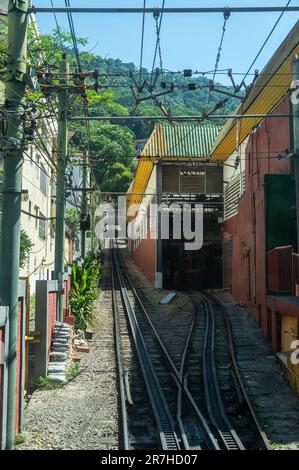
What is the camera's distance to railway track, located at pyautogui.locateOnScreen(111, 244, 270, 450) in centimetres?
799

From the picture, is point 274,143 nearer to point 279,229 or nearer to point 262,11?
point 279,229

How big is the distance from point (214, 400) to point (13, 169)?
5.96m

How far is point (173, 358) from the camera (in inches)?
521

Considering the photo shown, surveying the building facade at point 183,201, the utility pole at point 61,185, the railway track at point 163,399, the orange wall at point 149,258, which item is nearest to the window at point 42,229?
the building facade at point 183,201

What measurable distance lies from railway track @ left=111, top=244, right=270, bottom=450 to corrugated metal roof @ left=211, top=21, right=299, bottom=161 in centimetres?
640

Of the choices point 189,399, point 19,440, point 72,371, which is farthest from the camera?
point 72,371

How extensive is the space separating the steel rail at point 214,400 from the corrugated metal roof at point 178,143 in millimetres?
13752

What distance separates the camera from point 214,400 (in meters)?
10.0

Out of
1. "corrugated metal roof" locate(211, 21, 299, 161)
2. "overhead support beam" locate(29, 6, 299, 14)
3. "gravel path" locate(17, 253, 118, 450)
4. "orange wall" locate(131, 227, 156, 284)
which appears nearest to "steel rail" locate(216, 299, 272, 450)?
"gravel path" locate(17, 253, 118, 450)

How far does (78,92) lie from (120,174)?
48.6 metres

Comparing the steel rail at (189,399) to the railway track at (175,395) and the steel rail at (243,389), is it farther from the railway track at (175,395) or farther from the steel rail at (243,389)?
the steel rail at (243,389)

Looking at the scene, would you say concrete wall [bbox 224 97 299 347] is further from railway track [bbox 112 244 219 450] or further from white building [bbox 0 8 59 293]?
white building [bbox 0 8 59 293]

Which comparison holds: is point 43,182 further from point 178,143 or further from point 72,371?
point 72,371

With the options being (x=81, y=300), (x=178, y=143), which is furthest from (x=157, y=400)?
(x=178, y=143)
